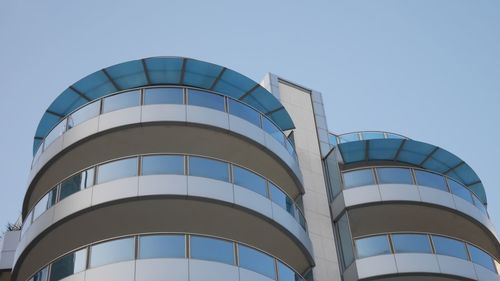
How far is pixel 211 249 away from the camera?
1867cm

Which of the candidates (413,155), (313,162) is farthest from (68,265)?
(413,155)

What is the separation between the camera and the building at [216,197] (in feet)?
62.5

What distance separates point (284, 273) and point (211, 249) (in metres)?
2.59

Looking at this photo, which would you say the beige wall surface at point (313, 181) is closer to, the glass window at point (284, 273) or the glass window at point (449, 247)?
the glass window at point (284, 273)

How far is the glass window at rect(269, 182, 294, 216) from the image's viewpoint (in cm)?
2195

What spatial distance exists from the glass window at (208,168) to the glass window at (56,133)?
4956 mm

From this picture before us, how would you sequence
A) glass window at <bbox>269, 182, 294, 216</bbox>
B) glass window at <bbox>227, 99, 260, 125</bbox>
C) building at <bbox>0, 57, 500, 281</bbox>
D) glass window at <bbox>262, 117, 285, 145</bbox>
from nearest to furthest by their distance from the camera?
1. building at <bbox>0, 57, 500, 281</bbox>
2. glass window at <bbox>269, 182, 294, 216</bbox>
3. glass window at <bbox>227, 99, 260, 125</bbox>
4. glass window at <bbox>262, 117, 285, 145</bbox>

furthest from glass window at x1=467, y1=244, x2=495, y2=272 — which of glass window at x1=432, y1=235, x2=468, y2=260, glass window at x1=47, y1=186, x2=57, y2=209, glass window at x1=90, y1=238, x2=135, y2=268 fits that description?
glass window at x1=47, y1=186, x2=57, y2=209

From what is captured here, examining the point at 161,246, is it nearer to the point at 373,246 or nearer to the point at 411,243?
the point at 373,246

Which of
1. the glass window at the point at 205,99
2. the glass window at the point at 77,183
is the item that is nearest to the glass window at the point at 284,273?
the glass window at the point at 205,99

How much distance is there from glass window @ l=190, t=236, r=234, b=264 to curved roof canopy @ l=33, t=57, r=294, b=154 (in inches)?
313

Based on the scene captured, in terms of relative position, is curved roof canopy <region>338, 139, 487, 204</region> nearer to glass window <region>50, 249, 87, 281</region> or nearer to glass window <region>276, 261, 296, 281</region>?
glass window <region>276, 261, 296, 281</region>

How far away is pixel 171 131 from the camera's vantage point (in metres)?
22.0

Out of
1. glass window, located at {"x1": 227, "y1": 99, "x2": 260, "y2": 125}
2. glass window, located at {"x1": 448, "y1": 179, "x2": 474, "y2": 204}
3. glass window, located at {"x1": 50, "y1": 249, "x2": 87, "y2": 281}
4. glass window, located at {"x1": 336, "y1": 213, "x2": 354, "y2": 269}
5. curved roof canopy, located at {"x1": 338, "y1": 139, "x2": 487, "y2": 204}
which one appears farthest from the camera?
curved roof canopy, located at {"x1": 338, "y1": 139, "x2": 487, "y2": 204}
